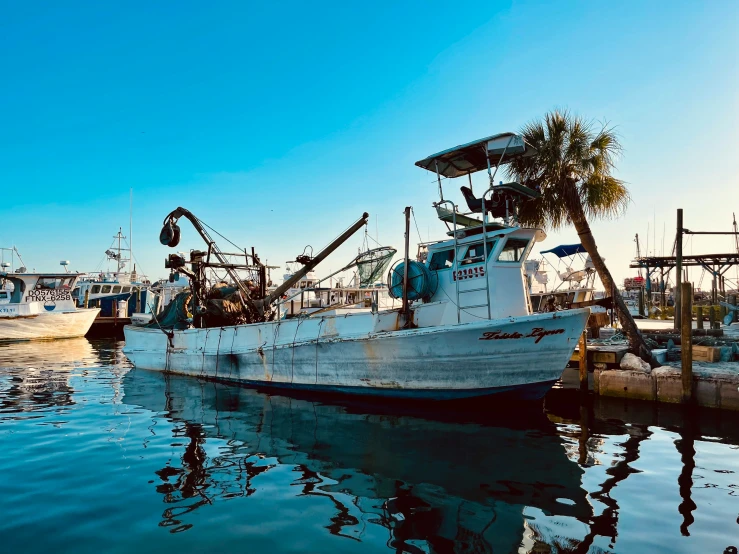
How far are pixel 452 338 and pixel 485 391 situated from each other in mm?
1629

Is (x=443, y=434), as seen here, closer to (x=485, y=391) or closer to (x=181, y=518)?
(x=485, y=391)

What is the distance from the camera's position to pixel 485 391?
1152 centimetres

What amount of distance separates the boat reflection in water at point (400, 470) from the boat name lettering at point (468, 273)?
347 centimetres

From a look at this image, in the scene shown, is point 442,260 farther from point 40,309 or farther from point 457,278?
point 40,309

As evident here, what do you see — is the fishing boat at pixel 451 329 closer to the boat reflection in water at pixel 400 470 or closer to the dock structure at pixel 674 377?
Answer: the boat reflection in water at pixel 400 470

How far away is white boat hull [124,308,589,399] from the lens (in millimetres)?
11086

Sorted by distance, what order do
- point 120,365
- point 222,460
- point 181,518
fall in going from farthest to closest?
point 120,365, point 222,460, point 181,518

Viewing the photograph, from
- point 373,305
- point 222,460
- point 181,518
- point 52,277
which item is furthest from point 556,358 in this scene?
point 52,277

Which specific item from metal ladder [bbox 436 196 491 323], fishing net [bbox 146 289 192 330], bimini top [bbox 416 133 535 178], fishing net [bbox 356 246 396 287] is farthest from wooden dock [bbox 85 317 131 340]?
metal ladder [bbox 436 196 491 323]

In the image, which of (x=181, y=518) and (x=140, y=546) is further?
(x=181, y=518)

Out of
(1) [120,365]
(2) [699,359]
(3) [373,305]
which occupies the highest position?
(3) [373,305]

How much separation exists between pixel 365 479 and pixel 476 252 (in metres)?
6.93

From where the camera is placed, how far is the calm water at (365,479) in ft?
18.0

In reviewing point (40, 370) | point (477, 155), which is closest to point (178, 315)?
point (40, 370)
